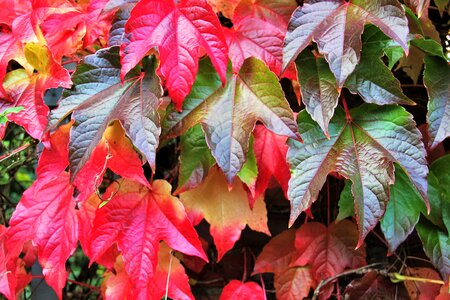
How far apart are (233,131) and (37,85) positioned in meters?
0.38

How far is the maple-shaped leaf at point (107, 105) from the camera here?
73 cm

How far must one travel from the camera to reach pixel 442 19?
1236 millimetres

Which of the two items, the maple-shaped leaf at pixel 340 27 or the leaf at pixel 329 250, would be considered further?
the leaf at pixel 329 250

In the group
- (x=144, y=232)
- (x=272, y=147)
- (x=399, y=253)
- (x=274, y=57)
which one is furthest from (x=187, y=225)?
(x=399, y=253)

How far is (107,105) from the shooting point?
2.55 feet

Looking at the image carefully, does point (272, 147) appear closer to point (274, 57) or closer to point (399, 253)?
point (274, 57)

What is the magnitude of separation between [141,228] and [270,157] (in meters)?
0.26

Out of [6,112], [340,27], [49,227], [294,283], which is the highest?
[340,27]

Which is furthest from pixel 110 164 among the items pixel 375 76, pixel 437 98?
pixel 437 98

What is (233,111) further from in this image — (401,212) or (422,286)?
(422,286)

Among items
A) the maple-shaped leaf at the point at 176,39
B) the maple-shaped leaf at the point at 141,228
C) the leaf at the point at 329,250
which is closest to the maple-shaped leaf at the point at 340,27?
the maple-shaped leaf at the point at 176,39

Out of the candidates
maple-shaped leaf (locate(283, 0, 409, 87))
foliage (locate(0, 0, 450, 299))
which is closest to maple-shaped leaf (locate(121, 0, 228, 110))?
foliage (locate(0, 0, 450, 299))

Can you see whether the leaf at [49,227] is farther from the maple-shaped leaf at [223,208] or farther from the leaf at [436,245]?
the leaf at [436,245]

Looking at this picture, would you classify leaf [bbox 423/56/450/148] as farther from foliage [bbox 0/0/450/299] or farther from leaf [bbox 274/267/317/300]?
leaf [bbox 274/267/317/300]
